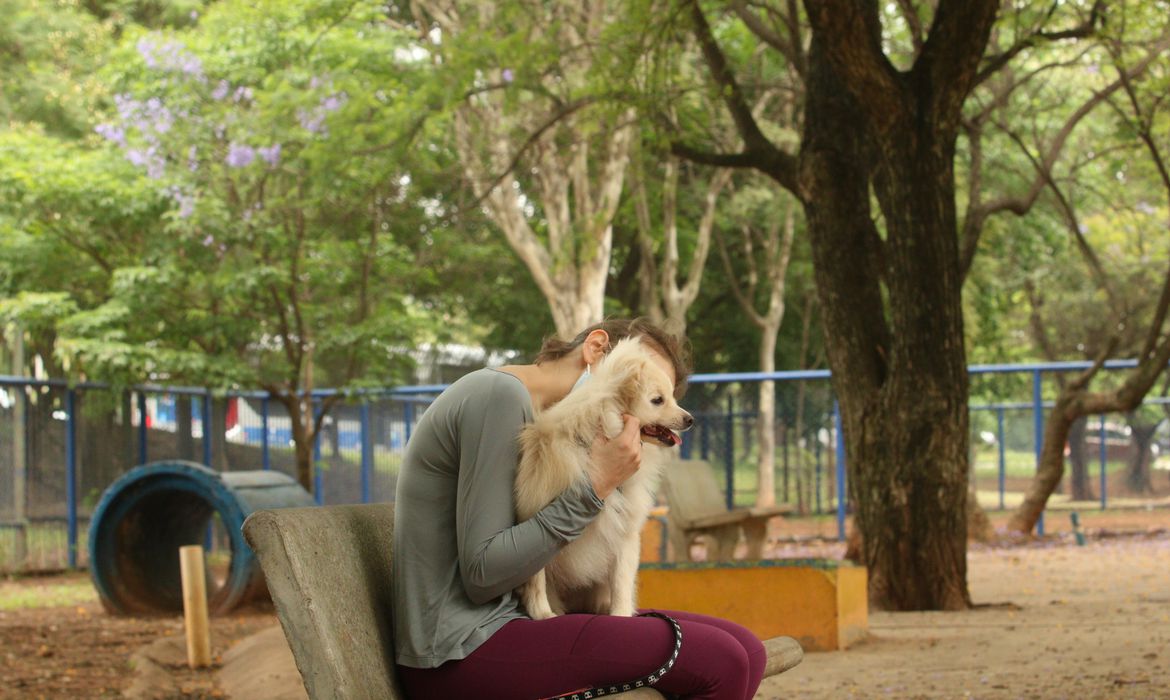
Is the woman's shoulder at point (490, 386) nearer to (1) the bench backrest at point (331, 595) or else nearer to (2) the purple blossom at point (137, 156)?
(1) the bench backrest at point (331, 595)

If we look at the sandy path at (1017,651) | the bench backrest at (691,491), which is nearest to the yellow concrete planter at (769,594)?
the sandy path at (1017,651)

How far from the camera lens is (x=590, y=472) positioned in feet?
10.3

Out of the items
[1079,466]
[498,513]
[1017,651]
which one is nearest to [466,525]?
[498,513]

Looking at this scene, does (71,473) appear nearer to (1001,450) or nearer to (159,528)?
(159,528)

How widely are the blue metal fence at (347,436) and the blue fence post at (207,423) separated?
1 cm

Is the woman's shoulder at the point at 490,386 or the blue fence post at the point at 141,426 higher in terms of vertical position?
→ the woman's shoulder at the point at 490,386

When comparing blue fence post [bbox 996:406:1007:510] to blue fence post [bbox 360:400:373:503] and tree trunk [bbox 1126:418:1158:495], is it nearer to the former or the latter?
tree trunk [bbox 1126:418:1158:495]

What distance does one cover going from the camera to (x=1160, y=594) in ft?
36.0

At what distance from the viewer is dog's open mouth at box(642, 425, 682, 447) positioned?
11.1 ft

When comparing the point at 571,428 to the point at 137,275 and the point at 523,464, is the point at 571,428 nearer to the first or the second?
the point at 523,464

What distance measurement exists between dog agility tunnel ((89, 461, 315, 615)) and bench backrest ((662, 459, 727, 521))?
10.1 feet

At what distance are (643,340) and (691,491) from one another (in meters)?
8.96

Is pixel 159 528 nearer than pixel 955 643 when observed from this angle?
No

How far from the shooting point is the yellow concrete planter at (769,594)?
7.83 meters
